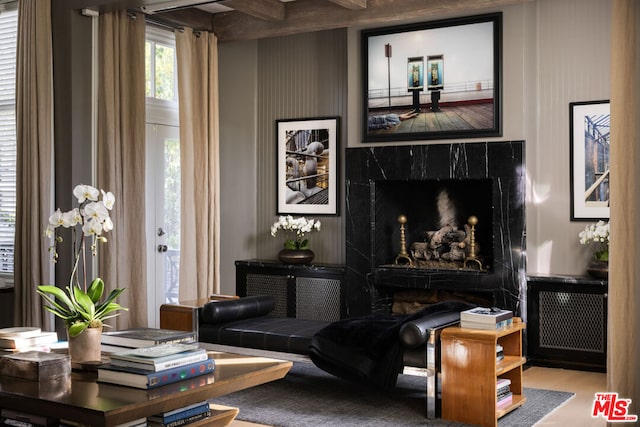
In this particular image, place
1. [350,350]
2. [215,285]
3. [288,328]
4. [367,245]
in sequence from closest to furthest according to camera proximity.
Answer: [350,350] → [288,328] → [367,245] → [215,285]

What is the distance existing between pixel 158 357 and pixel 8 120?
13.6 ft

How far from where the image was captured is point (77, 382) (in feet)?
10.5

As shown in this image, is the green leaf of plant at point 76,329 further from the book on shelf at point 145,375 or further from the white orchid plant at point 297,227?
the white orchid plant at point 297,227

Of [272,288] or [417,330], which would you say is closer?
[417,330]

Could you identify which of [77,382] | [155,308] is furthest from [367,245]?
[77,382]

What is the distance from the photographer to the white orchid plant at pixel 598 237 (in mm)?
5863

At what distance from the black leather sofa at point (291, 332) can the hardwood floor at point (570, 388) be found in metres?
0.65

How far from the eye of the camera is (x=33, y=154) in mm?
6027

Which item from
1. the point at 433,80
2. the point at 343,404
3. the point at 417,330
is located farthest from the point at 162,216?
the point at 417,330

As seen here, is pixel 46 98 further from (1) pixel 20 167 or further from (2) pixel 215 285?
(2) pixel 215 285

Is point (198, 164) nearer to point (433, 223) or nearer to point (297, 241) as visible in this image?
point (297, 241)

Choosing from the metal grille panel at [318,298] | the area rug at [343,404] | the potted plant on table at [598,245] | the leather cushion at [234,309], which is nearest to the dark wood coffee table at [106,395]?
the area rug at [343,404]

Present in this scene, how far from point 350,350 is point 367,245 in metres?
2.13

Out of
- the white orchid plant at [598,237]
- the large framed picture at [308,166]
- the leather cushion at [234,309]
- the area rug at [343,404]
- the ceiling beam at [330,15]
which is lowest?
the area rug at [343,404]
